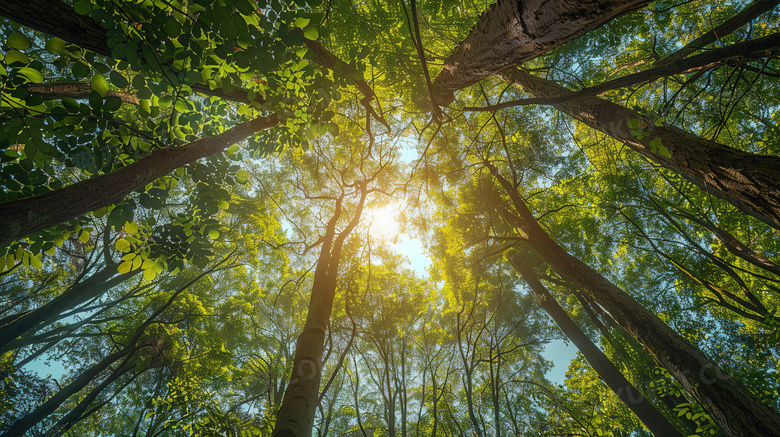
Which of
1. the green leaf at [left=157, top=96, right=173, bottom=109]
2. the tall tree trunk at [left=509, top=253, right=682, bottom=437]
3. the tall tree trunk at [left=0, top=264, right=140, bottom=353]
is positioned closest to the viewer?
the green leaf at [left=157, top=96, right=173, bottom=109]

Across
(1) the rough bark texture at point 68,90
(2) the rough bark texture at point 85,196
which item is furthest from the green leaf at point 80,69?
(1) the rough bark texture at point 68,90

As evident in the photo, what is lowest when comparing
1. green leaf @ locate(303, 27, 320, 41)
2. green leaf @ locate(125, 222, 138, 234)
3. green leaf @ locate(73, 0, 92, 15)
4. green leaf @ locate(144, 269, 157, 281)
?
green leaf @ locate(144, 269, 157, 281)

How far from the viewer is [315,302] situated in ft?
6.55

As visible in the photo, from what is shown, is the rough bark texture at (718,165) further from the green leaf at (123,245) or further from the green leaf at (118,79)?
the green leaf at (123,245)

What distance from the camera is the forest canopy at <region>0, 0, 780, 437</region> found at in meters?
1.38

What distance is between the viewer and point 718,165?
6.43 ft

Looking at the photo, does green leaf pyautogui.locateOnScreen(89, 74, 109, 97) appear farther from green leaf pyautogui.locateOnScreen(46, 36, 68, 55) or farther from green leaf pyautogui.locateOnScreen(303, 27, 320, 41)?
green leaf pyautogui.locateOnScreen(303, 27, 320, 41)

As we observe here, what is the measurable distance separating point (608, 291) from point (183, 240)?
427 cm

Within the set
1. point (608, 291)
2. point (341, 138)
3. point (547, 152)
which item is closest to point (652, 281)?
point (547, 152)

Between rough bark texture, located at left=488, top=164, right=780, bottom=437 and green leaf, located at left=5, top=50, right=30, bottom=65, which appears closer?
green leaf, located at left=5, top=50, right=30, bottom=65

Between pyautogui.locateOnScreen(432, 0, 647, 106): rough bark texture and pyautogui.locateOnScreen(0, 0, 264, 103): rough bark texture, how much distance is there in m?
2.15

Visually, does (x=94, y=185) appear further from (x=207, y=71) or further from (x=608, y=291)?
(x=608, y=291)

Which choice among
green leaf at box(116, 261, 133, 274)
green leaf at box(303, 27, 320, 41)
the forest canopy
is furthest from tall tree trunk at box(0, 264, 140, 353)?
green leaf at box(303, 27, 320, 41)

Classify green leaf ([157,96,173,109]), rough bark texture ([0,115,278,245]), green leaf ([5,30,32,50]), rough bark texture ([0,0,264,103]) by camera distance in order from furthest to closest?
green leaf ([157,96,173,109])
rough bark texture ([0,0,264,103])
green leaf ([5,30,32,50])
rough bark texture ([0,115,278,245])
